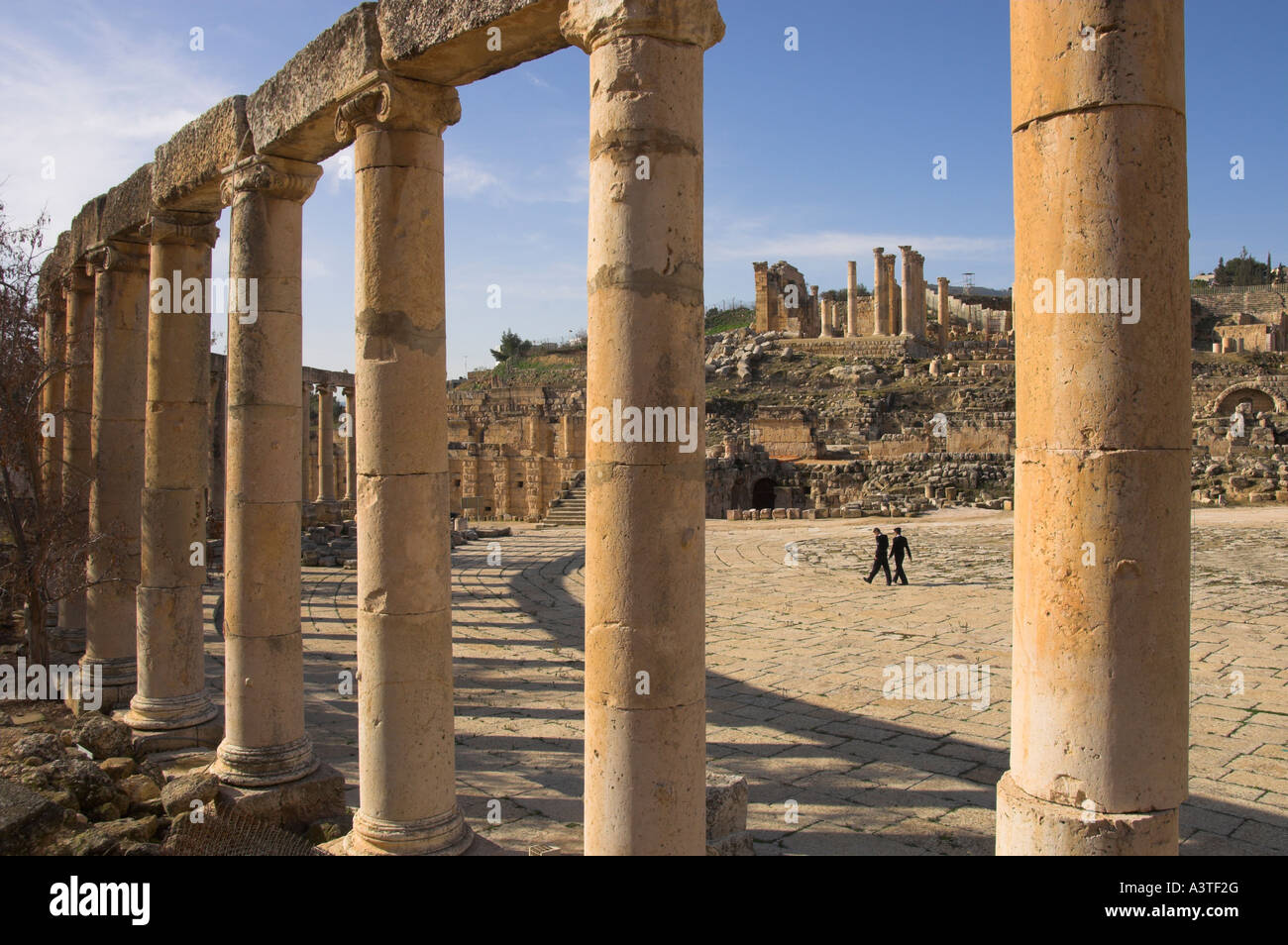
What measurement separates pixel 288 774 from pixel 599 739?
354 centimetres

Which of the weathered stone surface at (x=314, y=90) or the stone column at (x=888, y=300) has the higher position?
the stone column at (x=888, y=300)

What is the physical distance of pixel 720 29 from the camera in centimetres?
463

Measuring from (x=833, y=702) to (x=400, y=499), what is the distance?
20.6 ft

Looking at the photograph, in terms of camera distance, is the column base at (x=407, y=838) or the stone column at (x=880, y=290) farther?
the stone column at (x=880, y=290)

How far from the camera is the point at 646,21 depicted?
431cm

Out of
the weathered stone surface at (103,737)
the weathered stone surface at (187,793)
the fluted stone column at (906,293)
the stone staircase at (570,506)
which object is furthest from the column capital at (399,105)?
the fluted stone column at (906,293)

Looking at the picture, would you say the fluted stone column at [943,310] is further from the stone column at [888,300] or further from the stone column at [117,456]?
the stone column at [117,456]

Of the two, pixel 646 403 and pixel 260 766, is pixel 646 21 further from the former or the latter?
pixel 260 766

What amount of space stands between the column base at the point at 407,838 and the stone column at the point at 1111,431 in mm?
3363

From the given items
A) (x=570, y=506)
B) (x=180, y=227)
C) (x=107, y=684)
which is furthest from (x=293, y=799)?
(x=570, y=506)

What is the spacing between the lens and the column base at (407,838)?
5.47 metres
